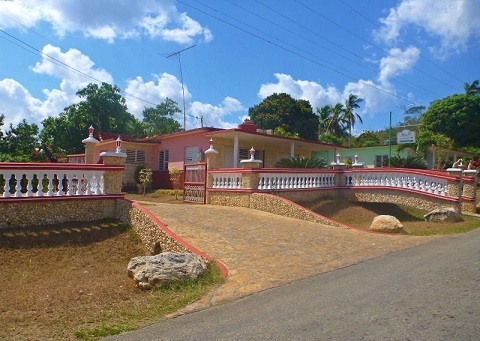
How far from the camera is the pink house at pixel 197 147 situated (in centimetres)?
1969

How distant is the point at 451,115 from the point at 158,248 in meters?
34.9

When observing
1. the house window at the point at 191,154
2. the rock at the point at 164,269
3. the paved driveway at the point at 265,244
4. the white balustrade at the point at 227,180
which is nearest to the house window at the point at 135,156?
the house window at the point at 191,154

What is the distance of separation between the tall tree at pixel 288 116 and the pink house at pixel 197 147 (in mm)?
20517

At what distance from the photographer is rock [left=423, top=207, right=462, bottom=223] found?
13617 millimetres

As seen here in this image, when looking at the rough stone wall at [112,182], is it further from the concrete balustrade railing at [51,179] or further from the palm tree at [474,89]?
the palm tree at [474,89]

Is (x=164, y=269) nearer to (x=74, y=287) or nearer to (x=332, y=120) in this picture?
(x=74, y=287)

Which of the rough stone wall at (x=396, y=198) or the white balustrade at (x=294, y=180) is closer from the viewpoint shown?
the white balustrade at (x=294, y=180)

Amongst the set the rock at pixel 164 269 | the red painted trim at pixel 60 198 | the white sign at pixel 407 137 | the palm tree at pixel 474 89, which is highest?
the palm tree at pixel 474 89

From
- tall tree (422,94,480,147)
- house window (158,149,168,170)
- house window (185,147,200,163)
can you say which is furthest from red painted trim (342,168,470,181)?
tall tree (422,94,480,147)

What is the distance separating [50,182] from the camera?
9.39 metres

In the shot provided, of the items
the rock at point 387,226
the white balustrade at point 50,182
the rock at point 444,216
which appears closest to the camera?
the white balustrade at point 50,182

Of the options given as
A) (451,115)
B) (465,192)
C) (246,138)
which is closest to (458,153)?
(451,115)

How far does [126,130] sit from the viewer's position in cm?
3634

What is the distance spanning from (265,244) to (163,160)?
48.8ft
